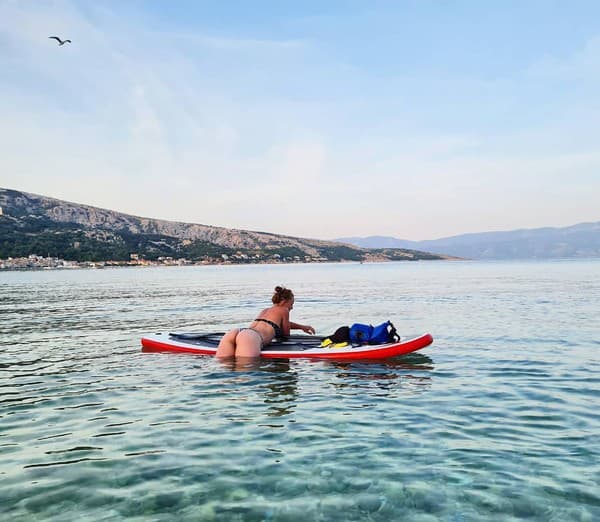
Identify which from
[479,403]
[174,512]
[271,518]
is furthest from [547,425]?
[174,512]

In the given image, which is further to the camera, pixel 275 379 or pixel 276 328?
pixel 276 328

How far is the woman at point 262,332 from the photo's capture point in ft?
50.3

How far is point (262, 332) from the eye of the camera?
51.9ft

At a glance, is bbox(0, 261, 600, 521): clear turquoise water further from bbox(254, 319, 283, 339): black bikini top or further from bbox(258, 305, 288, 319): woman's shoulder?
bbox(258, 305, 288, 319): woman's shoulder

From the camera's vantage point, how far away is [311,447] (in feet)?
26.5

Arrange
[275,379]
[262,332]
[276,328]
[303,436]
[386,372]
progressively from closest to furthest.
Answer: [303,436]
[275,379]
[386,372]
[262,332]
[276,328]

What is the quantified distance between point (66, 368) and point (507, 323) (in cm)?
1931

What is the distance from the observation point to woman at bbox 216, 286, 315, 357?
15.3 m

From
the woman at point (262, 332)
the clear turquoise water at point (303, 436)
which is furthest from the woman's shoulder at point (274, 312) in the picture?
the clear turquoise water at point (303, 436)

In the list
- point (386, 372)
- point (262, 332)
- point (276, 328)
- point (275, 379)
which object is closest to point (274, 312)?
point (276, 328)

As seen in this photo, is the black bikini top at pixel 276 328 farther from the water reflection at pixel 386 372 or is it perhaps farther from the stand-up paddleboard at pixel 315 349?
the water reflection at pixel 386 372

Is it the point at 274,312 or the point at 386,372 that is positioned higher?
the point at 274,312

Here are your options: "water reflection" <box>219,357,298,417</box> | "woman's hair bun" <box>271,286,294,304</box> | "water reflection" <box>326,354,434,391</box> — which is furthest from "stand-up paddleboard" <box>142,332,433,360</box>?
"woman's hair bun" <box>271,286,294,304</box>

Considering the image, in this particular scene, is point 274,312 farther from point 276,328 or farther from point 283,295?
point 283,295
